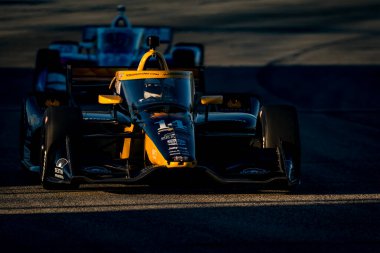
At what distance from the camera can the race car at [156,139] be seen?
1216 centimetres

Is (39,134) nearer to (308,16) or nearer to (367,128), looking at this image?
(367,128)

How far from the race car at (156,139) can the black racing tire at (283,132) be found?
0.01 m

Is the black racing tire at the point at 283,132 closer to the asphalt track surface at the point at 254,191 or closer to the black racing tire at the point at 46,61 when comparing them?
the asphalt track surface at the point at 254,191

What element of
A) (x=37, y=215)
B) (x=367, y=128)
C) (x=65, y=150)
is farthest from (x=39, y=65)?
(x=37, y=215)

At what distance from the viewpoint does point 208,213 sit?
11.2 meters

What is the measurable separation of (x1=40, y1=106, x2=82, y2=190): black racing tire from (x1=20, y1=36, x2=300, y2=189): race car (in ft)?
0.03

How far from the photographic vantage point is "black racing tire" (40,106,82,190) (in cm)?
1240

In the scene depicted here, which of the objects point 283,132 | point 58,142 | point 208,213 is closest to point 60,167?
point 58,142

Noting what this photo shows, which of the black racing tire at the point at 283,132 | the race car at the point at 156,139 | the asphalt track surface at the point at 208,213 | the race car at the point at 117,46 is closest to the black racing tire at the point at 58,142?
the race car at the point at 156,139

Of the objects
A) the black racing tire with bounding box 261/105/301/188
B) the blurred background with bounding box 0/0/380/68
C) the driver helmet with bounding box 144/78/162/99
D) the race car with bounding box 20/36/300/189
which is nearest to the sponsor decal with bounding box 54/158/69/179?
the race car with bounding box 20/36/300/189

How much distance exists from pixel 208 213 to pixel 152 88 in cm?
270

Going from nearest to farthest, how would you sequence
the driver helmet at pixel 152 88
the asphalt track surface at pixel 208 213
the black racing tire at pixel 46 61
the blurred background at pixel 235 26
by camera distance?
the asphalt track surface at pixel 208 213 < the driver helmet at pixel 152 88 < the black racing tire at pixel 46 61 < the blurred background at pixel 235 26

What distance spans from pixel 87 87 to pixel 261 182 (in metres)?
4.17

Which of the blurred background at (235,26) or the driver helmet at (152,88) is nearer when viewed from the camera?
the driver helmet at (152,88)
